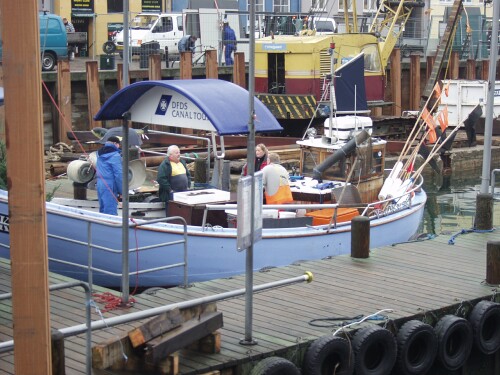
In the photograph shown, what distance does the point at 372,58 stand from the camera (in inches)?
1318

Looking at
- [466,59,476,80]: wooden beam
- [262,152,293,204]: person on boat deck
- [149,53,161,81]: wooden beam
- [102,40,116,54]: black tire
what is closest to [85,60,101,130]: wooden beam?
[149,53,161,81]: wooden beam

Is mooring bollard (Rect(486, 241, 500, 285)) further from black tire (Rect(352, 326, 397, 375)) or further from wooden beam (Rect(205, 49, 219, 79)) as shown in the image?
wooden beam (Rect(205, 49, 219, 79))

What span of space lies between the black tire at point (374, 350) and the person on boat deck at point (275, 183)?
4.91m

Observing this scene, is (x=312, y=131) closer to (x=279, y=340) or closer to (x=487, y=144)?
(x=487, y=144)

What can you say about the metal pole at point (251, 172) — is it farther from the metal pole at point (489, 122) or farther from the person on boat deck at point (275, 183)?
the metal pole at point (489, 122)

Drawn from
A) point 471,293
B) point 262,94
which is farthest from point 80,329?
point 262,94

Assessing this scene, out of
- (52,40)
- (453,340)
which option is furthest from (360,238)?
(52,40)

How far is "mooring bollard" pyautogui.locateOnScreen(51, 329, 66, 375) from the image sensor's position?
808cm

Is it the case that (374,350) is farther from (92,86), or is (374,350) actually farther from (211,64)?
(211,64)

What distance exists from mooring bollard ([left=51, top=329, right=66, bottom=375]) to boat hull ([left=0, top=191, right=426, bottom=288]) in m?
4.82

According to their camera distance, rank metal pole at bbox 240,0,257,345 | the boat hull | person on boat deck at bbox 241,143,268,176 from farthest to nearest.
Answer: person on boat deck at bbox 241,143,268,176 → the boat hull → metal pole at bbox 240,0,257,345

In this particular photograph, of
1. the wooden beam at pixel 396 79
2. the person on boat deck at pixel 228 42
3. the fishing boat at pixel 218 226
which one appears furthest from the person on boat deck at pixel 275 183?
the person on boat deck at pixel 228 42

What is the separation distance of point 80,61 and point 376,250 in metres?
27.4

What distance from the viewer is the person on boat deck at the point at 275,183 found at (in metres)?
15.2
